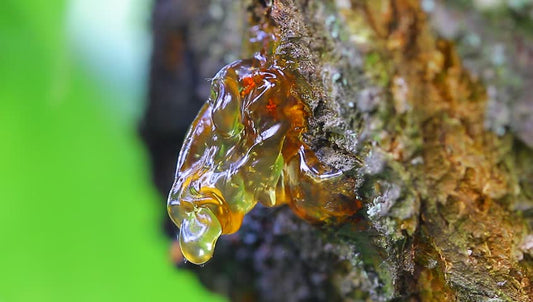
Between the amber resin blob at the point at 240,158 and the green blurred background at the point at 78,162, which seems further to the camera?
the green blurred background at the point at 78,162

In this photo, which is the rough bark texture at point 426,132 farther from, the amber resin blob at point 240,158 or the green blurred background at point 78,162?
the green blurred background at point 78,162

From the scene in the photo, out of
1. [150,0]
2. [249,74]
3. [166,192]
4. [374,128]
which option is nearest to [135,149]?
[166,192]

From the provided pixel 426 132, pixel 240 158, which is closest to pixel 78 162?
pixel 240 158

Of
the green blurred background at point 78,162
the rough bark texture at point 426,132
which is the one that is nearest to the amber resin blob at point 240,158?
the rough bark texture at point 426,132

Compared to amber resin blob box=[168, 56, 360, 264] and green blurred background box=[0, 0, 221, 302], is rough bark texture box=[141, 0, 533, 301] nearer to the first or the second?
amber resin blob box=[168, 56, 360, 264]

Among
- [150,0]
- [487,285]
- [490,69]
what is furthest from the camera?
[150,0]

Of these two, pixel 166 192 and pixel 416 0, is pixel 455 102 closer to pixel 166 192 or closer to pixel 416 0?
pixel 416 0

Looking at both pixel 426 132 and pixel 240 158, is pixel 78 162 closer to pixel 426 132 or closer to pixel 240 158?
pixel 240 158
